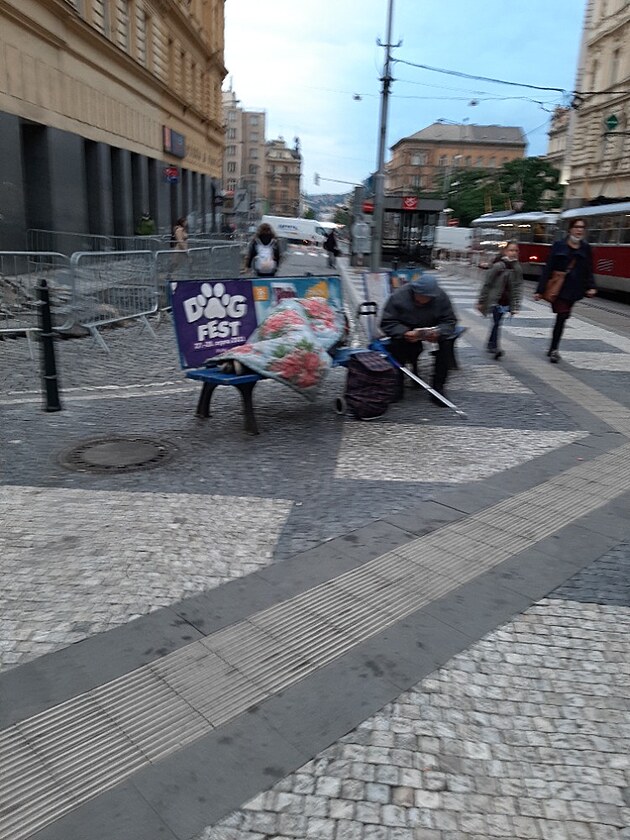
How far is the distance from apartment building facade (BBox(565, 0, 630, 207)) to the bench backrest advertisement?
3529 cm

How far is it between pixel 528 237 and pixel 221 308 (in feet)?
93.0

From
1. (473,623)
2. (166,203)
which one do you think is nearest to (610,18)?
(166,203)

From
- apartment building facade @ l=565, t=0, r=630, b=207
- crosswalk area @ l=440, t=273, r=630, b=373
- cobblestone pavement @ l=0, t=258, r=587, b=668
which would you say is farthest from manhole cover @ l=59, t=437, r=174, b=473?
apartment building facade @ l=565, t=0, r=630, b=207

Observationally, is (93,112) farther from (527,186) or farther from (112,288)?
(527,186)

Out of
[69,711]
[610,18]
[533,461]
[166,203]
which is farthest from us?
[610,18]

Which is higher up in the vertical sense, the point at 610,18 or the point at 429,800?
the point at 610,18

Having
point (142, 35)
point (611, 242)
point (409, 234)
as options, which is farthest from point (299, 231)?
point (611, 242)

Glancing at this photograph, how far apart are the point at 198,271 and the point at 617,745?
1317 centimetres

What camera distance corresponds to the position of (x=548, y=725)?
272cm

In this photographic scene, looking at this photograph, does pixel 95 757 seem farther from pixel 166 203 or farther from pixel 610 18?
pixel 610 18

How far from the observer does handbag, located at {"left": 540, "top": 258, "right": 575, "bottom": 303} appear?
9.39 meters

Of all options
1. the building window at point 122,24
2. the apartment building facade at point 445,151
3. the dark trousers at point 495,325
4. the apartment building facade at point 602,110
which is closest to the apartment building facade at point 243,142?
the apartment building facade at point 445,151

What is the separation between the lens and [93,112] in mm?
21562

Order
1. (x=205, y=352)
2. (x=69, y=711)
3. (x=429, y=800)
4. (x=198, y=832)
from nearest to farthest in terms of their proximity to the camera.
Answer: (x=198, y=832) < (x=429, y=800) < (x=69, y=711) < (x=205, y=352)
